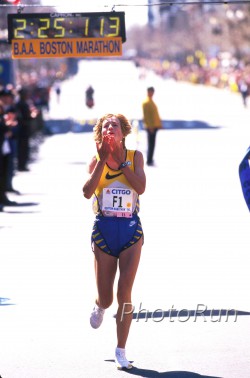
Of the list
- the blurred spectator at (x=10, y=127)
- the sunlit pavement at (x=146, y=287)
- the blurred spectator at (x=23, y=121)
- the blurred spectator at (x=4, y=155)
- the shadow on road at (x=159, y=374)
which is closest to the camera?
the shadow on road at (x=159, y=374)

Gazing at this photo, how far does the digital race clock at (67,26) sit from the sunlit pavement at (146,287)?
99.5 inches

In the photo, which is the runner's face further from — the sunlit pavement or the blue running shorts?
the sunlit pavement

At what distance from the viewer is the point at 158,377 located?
7.39m

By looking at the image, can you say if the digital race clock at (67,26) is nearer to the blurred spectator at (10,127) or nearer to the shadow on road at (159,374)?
the blurred spectator at (10,127)

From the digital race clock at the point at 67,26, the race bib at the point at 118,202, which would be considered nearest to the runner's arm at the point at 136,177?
the race bib at the point at 118,202

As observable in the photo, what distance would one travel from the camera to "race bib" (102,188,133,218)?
7637 mm

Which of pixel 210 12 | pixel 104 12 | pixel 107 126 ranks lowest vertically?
pixel 107 126

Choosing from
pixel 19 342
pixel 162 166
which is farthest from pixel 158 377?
pixel 162 166

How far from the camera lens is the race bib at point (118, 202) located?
25.1 feet

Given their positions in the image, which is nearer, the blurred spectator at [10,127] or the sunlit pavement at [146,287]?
the sunlit pavement at [146,287]

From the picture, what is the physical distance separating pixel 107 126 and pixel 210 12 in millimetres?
145911

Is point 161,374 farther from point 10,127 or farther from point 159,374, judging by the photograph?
point 10,127

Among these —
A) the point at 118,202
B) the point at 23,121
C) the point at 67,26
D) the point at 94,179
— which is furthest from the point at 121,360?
the point at 23,121

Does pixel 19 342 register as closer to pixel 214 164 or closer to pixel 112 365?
pixel 112 365
